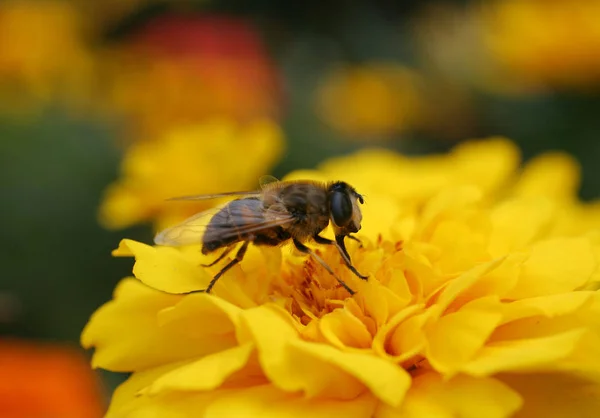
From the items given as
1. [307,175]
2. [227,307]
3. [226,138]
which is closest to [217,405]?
[227,307]

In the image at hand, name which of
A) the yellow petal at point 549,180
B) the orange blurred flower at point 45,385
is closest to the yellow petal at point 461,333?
the yellow petal at point 549,180

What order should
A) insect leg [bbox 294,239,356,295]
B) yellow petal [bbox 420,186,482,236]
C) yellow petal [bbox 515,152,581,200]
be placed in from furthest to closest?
yellow petal [bbox 515,152,581,200]
yellow petal [bbox 420,186,482,236]
insect leg [bbox 294,239,356,295]

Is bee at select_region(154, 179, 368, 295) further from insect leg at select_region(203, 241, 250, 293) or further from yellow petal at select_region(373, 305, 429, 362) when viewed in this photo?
yellow petal at select_region(373, 305, 429, 362)

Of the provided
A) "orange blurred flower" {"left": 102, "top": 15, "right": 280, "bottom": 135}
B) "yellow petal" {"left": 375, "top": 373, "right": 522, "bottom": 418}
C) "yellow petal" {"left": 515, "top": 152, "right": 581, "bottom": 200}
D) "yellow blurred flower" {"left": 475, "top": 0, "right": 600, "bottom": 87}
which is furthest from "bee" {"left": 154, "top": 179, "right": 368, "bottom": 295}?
"yellow blurred flower" {"left": 475, "top": 0, "right": 600, "bottom": 87}

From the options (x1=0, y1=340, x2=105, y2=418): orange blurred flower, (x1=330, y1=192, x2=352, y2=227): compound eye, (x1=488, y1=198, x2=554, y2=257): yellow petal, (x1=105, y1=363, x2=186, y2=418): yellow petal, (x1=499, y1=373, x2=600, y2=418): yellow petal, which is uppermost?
(x1=330, y1=192, x2=352, y2=227): compound eye

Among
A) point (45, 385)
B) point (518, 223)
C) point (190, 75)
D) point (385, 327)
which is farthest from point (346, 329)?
point (190, 75)

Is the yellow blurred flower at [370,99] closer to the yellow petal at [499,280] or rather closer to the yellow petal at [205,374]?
the yellow petal at [499,280]

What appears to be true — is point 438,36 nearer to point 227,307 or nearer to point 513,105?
point 513,105
